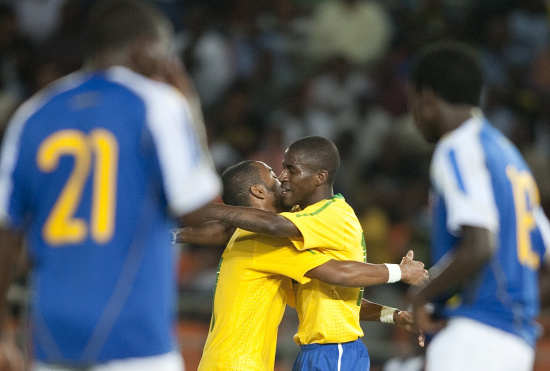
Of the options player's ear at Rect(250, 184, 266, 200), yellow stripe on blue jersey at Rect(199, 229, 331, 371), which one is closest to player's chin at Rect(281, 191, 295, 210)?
player's ear at Rect(250, 184, 266, 200)

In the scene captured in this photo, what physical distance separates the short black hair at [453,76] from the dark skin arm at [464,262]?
2.20ft

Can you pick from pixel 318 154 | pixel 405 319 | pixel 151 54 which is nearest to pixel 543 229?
pixel 405 319

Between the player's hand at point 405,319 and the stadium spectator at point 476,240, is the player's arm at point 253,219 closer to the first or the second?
the player's hand at point 405,319

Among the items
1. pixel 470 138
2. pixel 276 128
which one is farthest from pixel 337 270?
pixel 276 128

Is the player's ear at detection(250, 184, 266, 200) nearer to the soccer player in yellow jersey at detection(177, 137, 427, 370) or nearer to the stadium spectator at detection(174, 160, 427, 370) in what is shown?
the soccer player in yellow jersey at detection(177, 137, 427, 370)

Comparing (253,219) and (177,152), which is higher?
(177,152)

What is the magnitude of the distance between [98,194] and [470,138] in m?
1.57

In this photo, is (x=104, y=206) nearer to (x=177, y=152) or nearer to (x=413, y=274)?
(x=177, y=152)

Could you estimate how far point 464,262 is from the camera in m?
3.30

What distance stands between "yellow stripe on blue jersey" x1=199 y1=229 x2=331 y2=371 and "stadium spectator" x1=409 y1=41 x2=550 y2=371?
3.66 feet

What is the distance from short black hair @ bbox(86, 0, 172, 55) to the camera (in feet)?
10.2

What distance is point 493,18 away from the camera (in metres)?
12.8

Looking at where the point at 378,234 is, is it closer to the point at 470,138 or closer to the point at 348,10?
the point at 348,10

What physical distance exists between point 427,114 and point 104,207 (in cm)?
154
